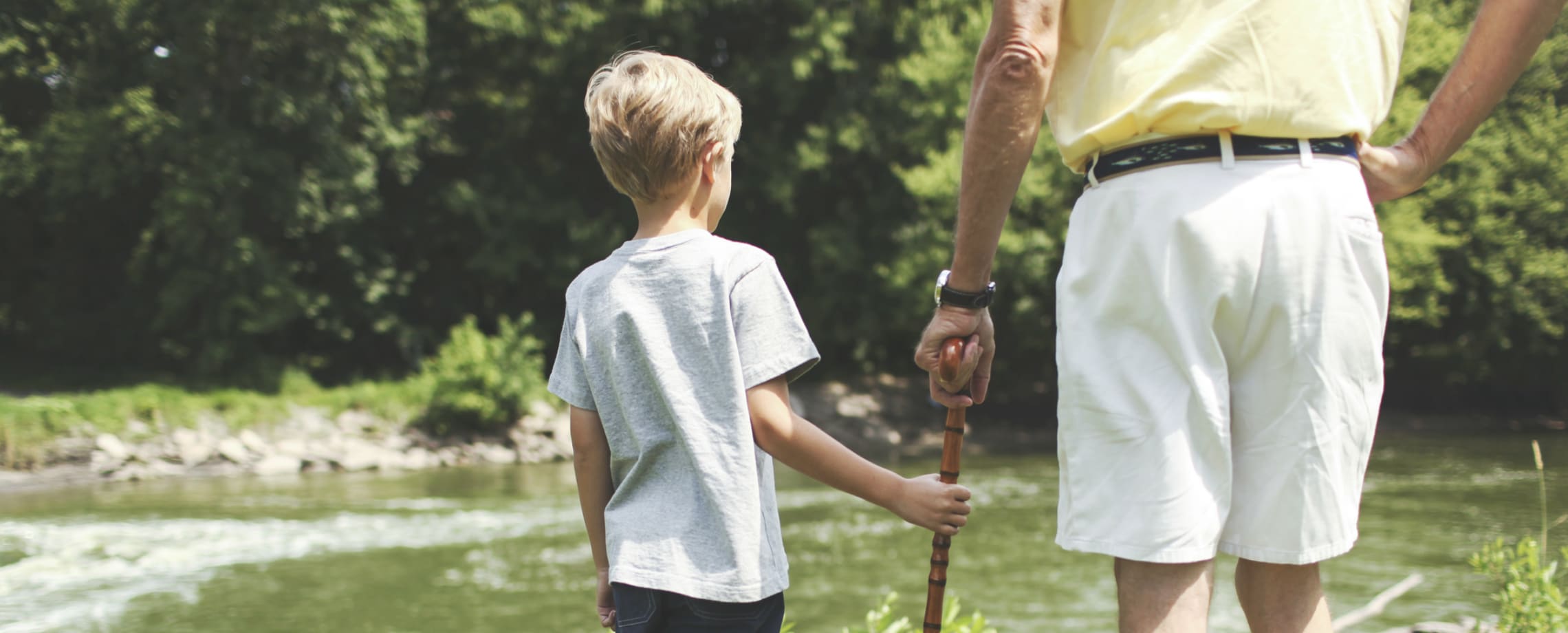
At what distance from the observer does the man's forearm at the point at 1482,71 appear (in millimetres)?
A: 2020

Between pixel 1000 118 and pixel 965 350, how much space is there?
1.30 feet

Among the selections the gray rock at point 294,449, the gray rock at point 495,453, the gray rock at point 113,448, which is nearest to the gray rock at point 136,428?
the gray rock at point 113,448

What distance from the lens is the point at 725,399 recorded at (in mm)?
1980

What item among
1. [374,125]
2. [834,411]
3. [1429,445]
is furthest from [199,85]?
[1429,445]

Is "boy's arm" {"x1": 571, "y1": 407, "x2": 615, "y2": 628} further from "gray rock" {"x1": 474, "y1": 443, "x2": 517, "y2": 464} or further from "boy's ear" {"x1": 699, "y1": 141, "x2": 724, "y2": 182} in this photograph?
"gray rock" {"x1": 474, "y1": 443, "x2": 517, "y2": 464}

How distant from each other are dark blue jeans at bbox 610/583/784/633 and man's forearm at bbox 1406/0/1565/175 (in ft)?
4.60

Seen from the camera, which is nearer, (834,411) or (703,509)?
(703,509)

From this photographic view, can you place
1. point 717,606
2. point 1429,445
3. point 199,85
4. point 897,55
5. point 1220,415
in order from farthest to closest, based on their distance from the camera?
point 897,55
point 199,85
point 1429,445
point 717,606
point 1220,415

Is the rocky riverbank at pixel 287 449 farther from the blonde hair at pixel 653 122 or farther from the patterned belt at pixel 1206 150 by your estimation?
the patterned belt at pixel 1206 150

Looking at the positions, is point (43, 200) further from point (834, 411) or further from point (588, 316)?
point (588, 316)

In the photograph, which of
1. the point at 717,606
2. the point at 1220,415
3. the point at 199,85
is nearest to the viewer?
the point at 1220,415

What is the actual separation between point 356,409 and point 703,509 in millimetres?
17813

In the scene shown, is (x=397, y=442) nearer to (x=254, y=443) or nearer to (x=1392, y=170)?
(x=254, y=443)

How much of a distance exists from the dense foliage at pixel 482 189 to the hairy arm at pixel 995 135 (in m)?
17.0
